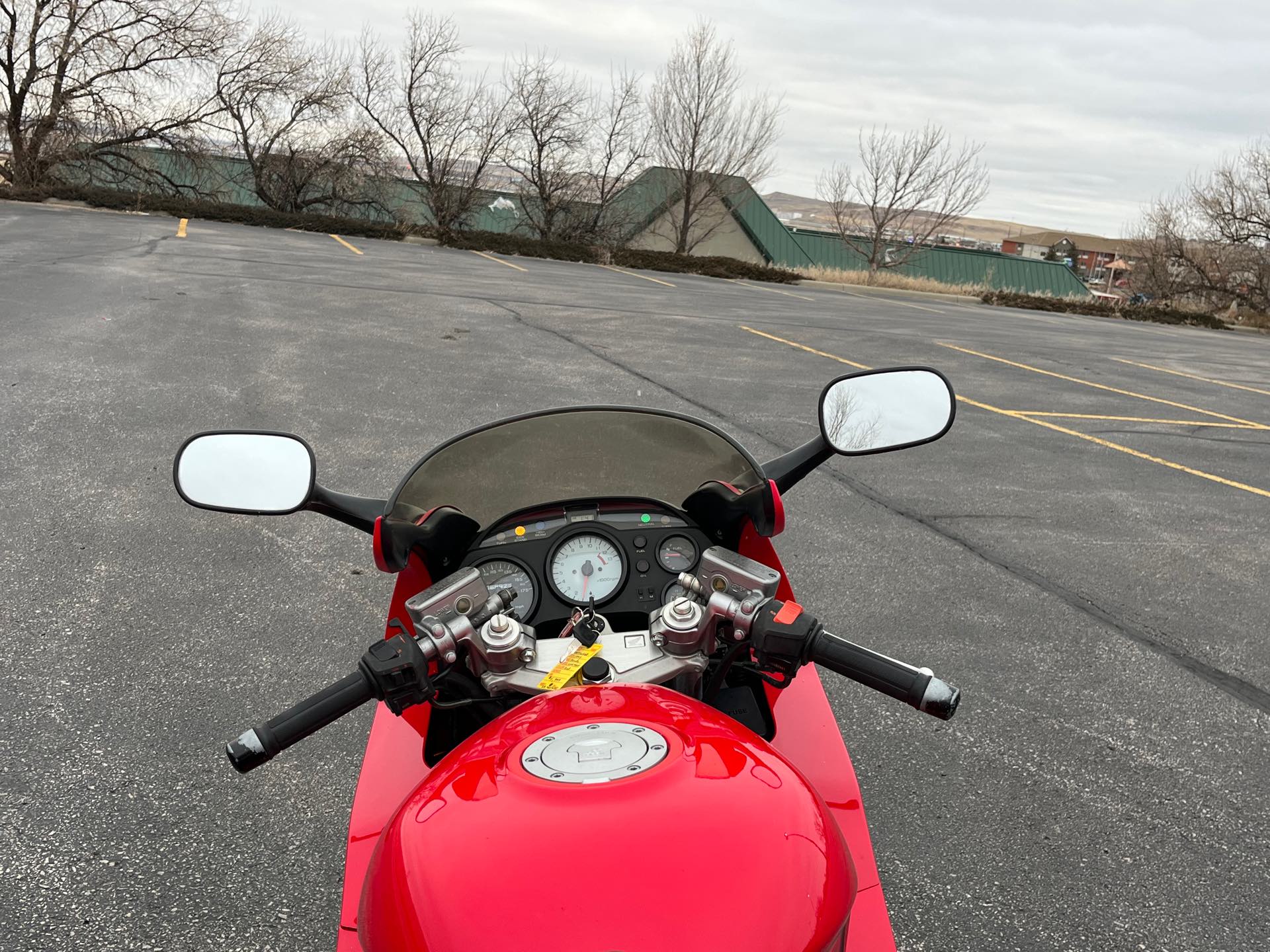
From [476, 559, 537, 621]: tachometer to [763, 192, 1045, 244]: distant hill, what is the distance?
39371 millimetres

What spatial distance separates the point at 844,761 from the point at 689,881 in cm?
104

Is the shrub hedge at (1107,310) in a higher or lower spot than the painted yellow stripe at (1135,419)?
higher

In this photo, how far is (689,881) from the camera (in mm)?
996

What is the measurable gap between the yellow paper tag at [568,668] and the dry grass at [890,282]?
3027 centimetres

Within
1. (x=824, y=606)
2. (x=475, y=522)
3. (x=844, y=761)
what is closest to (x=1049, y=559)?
(x=824, y=606)

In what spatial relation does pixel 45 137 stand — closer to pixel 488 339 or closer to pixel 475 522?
pixel 488 339

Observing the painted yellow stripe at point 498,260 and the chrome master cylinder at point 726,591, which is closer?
the chrome master cylinder at point 726,591

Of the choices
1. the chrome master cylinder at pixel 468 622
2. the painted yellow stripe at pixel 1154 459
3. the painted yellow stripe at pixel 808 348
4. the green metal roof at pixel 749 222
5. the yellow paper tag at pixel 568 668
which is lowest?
A: the painted yellow stripe at pixel 1154 459

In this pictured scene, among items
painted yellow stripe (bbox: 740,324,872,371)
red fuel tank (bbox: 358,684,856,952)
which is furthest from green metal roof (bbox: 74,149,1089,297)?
red fuel tank (bbox: 358,684,856,952)

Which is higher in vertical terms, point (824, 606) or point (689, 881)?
point (689, 881)

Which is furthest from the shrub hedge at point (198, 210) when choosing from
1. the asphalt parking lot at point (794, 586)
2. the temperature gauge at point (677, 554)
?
the temperature gauge at point (677, 554)

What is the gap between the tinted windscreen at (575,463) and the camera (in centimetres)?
198

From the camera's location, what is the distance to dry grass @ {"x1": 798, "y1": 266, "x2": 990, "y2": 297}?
3122 centimetres

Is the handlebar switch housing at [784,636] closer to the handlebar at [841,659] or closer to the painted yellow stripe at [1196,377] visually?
the handlebar at [841,659]
